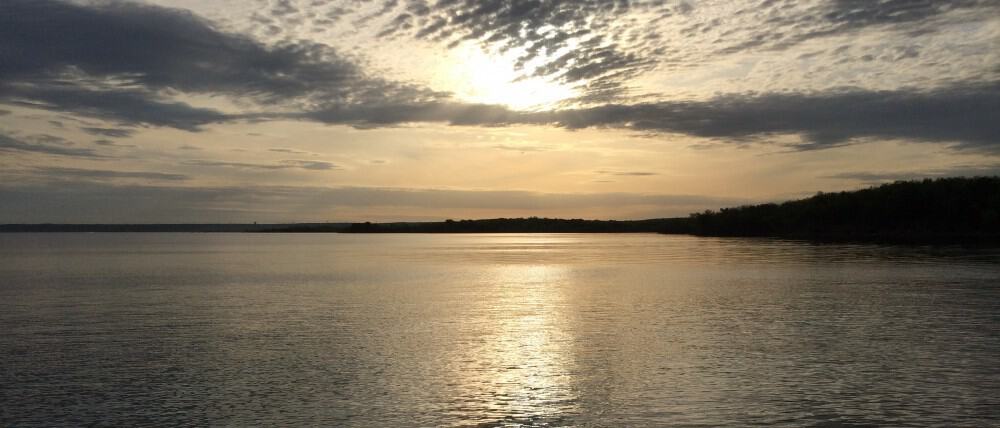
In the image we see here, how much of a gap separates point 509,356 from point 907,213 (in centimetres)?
12625

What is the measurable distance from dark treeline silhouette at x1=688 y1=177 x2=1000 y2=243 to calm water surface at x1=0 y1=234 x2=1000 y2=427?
88390 mm

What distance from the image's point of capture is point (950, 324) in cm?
2486

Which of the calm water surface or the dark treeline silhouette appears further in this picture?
the dark treeline silhouette

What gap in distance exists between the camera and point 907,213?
420 ft

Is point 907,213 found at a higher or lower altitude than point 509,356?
higher

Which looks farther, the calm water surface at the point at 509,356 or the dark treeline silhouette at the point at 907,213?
the dark treeline silhouette at the point at 907,213

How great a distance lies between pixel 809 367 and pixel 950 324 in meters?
9.41

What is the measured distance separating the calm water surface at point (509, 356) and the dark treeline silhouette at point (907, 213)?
290 feet

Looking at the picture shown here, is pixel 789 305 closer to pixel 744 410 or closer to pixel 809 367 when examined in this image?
pixel 809 367

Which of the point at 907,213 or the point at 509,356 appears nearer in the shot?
the point at 509,356

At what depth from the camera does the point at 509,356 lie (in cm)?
2017

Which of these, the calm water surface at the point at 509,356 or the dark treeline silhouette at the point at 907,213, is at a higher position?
the dark treeline silhouette at the point at 907,213

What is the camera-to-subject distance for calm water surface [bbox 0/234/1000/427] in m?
14.6

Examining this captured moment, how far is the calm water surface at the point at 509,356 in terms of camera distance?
48.1ft
